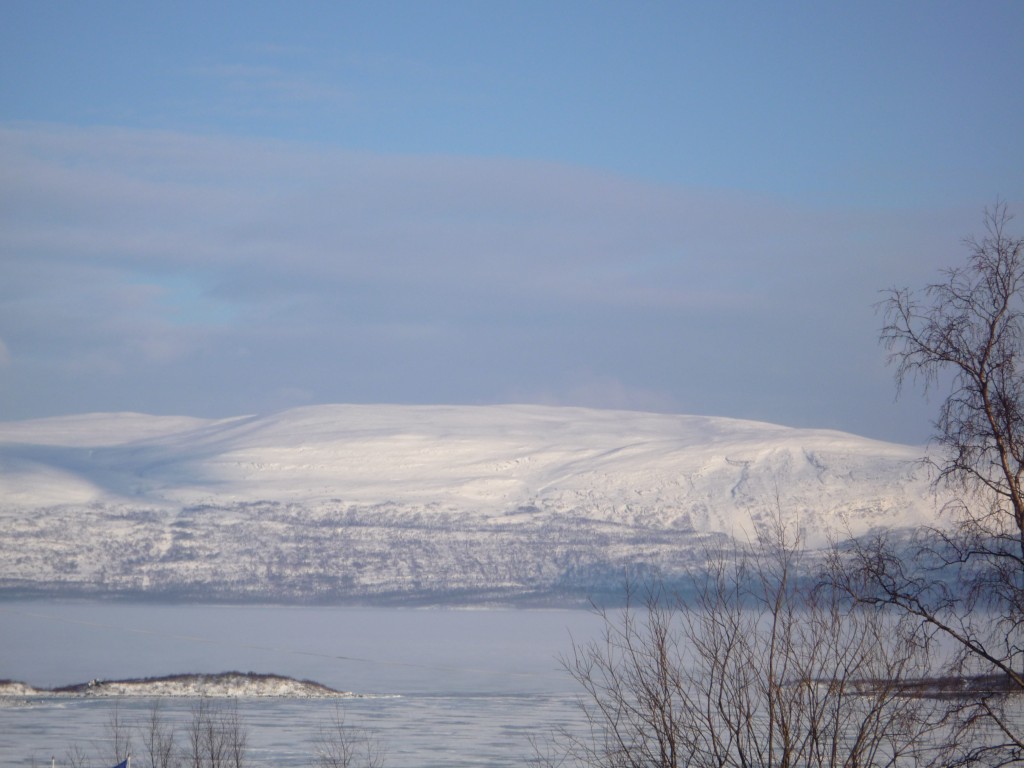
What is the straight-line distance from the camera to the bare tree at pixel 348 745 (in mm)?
34500

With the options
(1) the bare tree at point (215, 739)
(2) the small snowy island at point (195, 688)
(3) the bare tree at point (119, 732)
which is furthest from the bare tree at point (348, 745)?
(2) the small snowy island at point (195, 688)

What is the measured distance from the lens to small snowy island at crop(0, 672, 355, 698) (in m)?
58.6

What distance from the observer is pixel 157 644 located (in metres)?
105

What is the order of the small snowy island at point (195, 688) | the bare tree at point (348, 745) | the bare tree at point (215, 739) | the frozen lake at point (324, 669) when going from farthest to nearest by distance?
the small snowy island at point (195, 688), the frozen lake at point (324, 669), the bare tree at point (348, 745), the bare tree at point (215, 739)

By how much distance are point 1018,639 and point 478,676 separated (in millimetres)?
63070

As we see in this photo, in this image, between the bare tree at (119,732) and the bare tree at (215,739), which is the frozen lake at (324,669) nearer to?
the bare tree at (119,732)

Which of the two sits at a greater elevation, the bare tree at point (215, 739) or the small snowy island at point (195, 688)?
the bare tree at point (215, 739)

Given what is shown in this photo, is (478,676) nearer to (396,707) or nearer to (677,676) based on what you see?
(396,707)

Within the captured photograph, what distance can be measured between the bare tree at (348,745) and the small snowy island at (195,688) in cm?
1347

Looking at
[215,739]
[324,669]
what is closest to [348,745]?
[215,739]

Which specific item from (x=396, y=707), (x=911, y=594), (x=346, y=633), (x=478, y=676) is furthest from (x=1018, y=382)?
(x=346, y=633)

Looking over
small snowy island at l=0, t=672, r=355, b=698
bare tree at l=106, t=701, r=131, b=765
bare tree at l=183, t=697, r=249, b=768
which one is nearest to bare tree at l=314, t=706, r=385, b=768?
bare tree at l=183, t=697, r=249, b=768

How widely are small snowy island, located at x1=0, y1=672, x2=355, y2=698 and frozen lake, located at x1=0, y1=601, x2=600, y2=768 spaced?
289 centimetres

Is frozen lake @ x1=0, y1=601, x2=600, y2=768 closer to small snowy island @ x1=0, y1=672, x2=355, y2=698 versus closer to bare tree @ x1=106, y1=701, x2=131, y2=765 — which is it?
bare tree @ x1=106, y1=701, x2=131, y2=765
